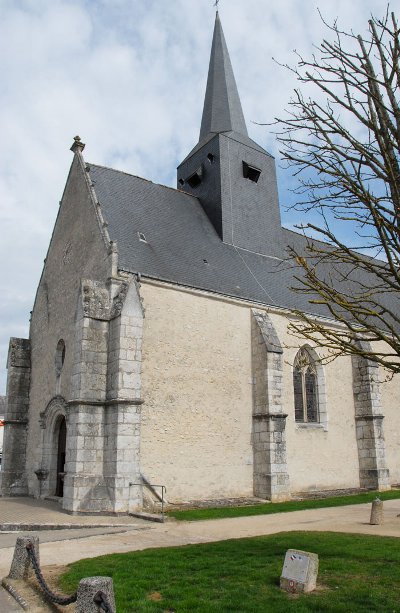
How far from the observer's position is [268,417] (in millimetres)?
14281

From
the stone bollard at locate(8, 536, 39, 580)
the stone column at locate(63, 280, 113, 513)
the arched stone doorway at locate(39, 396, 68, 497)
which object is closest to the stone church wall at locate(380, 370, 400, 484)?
the stone column at locate(63, 280, 113, 513)

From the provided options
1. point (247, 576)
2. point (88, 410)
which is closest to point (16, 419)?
point (88, 410)

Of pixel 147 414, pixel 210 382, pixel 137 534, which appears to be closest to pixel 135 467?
pixel 147 414

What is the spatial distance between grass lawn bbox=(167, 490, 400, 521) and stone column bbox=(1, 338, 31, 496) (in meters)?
6.35

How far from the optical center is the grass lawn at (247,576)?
16.7ft

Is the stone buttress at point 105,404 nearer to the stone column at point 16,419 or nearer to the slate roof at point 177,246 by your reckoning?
the slate roof at point 177,246

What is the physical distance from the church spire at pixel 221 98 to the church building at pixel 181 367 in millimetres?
336

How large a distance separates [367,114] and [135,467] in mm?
8873

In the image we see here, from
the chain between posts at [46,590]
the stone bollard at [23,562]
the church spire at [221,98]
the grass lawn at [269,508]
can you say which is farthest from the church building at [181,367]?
the chain between posts at [46,590]

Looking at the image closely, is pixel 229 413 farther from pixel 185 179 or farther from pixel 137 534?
pixel 185 179

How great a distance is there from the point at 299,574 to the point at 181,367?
27.5 feet

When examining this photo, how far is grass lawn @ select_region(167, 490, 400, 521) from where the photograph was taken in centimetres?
1154

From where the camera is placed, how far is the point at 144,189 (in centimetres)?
1717

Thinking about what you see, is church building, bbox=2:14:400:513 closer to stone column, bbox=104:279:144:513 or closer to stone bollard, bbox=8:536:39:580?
stone column, bbox=104:279:144:513
